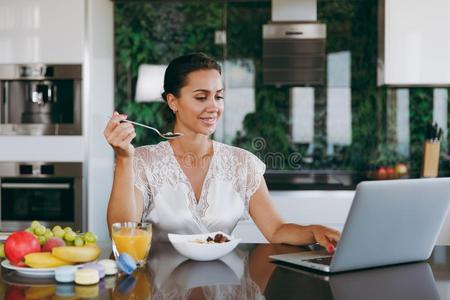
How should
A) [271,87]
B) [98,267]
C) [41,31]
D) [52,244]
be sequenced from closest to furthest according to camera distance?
[98,267] < [52,244] < [41,31] < [271,87]

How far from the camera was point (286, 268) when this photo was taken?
5.70 ft

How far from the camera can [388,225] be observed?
166 cm

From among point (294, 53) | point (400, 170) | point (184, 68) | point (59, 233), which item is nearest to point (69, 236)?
point (59, 233)

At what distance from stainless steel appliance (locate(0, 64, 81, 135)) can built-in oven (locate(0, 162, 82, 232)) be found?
0.22 m

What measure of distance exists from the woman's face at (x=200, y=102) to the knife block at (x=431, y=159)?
208cm

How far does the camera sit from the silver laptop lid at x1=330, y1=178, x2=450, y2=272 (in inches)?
62.4

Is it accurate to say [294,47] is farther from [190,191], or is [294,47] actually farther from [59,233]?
[59,233]

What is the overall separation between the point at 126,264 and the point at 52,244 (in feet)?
0.77

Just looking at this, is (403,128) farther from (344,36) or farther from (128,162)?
(128,162)

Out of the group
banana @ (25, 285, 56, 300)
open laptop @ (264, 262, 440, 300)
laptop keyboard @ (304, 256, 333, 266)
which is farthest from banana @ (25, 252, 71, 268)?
laptop keyboard @ (304, 256, 333, 266)

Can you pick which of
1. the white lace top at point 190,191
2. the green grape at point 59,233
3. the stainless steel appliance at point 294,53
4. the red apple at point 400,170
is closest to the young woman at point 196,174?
the white lace top at point 190,191

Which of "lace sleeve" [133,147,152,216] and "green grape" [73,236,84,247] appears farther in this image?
"lace sleeve" [133,147,152,216]

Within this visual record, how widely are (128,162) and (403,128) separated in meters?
2.77

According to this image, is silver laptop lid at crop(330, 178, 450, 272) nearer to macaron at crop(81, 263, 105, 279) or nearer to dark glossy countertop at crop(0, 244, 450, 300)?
dark glossy countertop at crop(0, 244, 450, 300)
